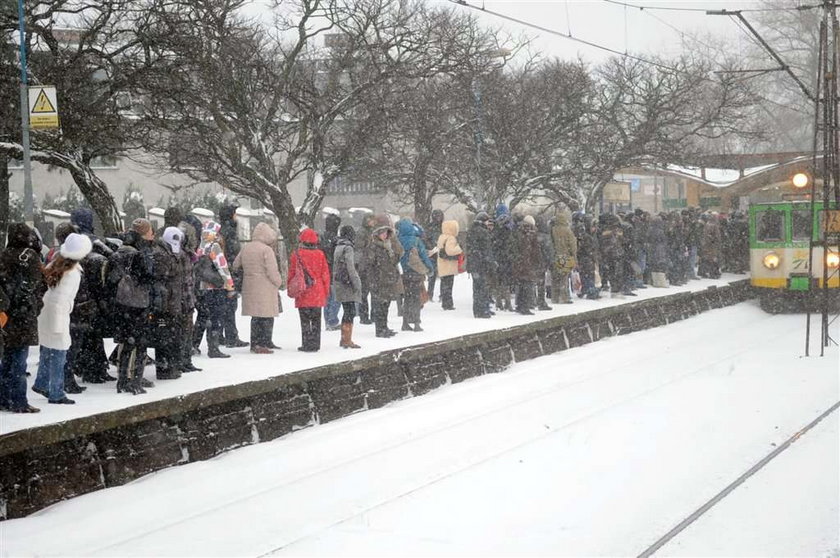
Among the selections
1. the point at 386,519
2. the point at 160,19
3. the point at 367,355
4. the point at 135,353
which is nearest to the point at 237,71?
the point at 160,19

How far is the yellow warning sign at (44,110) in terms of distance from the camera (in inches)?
493

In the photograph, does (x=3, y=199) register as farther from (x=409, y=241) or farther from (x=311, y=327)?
(x=311, y=327)

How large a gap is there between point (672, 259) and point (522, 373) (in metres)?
12.5

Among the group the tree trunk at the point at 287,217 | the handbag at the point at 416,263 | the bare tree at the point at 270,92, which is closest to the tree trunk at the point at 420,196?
the bare tree at the point at 270,92

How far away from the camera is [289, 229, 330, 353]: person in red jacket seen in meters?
13.4

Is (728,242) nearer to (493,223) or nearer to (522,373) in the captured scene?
(493,223)

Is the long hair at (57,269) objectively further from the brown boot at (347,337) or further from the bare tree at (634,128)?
the bare tree at (634,128)

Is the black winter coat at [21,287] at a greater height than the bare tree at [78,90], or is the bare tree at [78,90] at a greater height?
the bare tree at [78,90]

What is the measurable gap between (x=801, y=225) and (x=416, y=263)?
11.6 meters

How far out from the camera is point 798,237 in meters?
24.4

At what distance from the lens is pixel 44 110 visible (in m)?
12.6

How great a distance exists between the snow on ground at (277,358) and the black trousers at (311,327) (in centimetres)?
16

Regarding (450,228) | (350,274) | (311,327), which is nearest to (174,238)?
(311,327)

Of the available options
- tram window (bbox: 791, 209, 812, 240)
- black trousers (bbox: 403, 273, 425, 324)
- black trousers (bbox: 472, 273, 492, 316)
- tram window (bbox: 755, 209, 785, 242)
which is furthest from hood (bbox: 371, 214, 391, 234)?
tram window (bbox: 791, 209, 812, 240)
